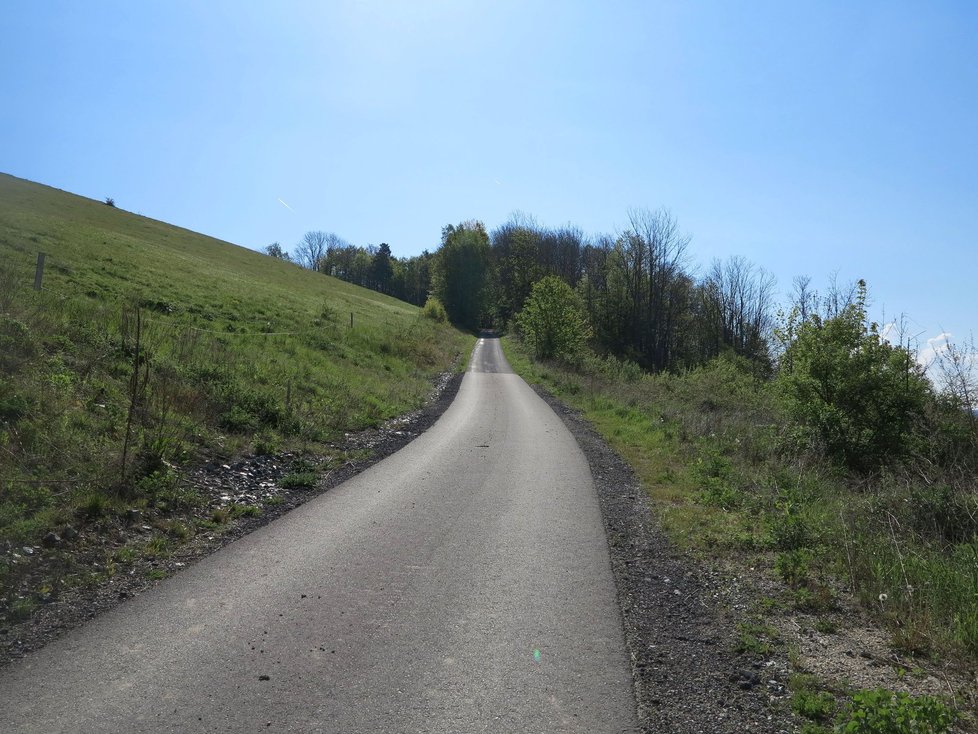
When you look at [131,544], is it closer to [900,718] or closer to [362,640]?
[362,640]

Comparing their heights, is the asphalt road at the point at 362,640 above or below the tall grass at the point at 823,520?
below

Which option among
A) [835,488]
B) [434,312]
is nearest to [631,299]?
[434,312]

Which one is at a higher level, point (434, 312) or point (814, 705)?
point (434, 312)

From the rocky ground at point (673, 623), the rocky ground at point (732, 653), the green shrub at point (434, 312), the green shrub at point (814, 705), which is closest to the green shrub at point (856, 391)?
the rocky ground at point (673, 623)

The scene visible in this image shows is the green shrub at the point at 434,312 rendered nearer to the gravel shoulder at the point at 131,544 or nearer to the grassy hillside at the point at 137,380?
the grassy hillside at the point at 137,380

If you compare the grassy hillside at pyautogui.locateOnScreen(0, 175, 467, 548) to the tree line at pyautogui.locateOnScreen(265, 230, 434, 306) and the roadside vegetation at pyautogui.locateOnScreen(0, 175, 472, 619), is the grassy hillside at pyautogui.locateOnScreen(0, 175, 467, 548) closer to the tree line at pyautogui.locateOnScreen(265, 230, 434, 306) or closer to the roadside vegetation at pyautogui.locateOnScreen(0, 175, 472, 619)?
the roadside vegetation at pyautogui.locateOnScreen(0, 175, 472, 619)

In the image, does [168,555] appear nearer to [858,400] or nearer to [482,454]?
[482,454]

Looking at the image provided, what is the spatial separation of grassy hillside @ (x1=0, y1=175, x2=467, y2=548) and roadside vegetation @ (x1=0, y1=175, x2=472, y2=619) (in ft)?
0.10

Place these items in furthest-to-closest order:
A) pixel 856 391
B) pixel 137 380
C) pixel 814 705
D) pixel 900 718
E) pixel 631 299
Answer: pixel 631 299
pixel 856 391
pixel 137 380
pixel 814 705
pixel 900 718

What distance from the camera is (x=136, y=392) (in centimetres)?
912

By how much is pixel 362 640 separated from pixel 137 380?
6.63 metres

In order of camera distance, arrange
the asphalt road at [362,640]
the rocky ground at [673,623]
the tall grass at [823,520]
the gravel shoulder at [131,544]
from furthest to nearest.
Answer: the tall grass at [823,520] < the gravel shoulder at [131,544] < the rocky ground at [673,623] < the asphalt road at [362,640]

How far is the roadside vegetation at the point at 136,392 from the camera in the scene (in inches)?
273

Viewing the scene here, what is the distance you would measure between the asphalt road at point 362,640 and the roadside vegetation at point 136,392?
1194 mm
